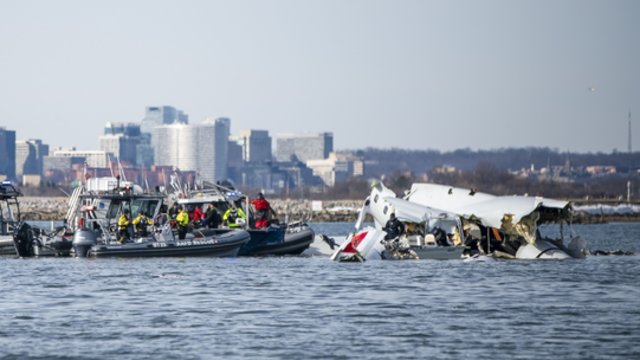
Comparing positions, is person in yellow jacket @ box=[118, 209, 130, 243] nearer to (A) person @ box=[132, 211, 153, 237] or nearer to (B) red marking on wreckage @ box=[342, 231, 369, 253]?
(A) person @ box=[132, 211, 153, 237]

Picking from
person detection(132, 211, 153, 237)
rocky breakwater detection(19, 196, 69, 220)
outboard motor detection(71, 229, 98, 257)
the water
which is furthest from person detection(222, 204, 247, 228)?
rocky breakwater detection(19, 196, 69, 220)

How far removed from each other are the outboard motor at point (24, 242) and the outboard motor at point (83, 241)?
136 inches

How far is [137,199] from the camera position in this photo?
54.8 meters

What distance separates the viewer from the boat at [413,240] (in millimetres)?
52188

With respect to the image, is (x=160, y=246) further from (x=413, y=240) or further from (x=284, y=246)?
(x=413, y=240)

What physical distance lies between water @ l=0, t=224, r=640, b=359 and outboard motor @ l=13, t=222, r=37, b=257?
308 centimetres

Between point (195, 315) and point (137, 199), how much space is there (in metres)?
21.0

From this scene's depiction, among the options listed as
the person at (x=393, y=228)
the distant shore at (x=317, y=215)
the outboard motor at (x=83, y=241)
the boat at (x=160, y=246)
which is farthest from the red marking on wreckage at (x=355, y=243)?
the distant shore at (x=317, y=215)

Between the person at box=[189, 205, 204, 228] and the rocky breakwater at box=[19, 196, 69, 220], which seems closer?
the person at box=[189, 205, 204, 228]

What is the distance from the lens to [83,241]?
51625mm

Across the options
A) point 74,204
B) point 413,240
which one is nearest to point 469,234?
point 413,240

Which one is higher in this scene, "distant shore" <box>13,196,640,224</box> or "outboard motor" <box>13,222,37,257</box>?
"outboard motor" <box>13,222,37,257</box>

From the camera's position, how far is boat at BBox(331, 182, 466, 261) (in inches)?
2055

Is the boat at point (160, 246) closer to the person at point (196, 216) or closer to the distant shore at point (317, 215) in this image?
the person at point (196, 216)
